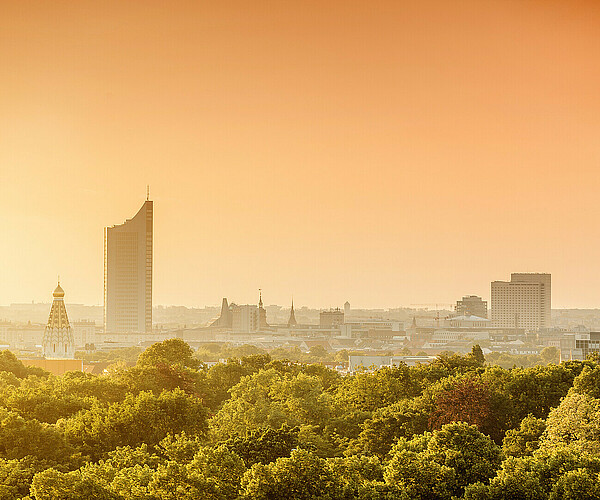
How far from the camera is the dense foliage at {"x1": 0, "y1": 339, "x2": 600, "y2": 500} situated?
2928cm

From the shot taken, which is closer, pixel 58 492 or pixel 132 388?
pixel 58 492

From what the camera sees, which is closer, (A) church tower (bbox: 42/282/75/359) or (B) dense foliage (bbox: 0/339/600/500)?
(B) dense foliage (bbox: 0/339/600/500)

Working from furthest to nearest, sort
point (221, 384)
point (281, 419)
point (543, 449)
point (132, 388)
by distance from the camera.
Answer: point (221, 384), point (132, 388), point (281, 419), point (543, 449)

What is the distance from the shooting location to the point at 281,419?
45.3 metres

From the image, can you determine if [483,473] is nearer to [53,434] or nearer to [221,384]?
[53,434]

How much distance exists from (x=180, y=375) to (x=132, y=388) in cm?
537

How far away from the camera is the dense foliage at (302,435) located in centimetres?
2928

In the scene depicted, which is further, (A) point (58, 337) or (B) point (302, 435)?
(A) point (58, 337)

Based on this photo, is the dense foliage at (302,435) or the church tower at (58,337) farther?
the church tower at (58,337)

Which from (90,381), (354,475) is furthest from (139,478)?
(90,381)

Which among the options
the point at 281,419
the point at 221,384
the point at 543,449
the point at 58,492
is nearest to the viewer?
the point at 58,492

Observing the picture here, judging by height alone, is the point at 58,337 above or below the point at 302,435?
below

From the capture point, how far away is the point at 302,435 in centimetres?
4209

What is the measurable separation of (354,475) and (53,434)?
44.3 ft
